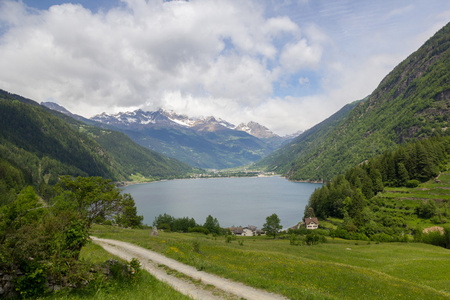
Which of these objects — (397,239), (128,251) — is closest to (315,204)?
(397,239)

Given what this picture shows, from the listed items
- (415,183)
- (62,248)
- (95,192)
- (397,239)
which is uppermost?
(415,183)

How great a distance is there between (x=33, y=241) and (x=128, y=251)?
21.5 meters

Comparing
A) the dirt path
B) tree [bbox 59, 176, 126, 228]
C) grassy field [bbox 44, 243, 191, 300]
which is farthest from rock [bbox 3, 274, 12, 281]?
tree [bbox 59, 176, 126, 228]

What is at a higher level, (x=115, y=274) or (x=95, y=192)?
(x=95, y=192)

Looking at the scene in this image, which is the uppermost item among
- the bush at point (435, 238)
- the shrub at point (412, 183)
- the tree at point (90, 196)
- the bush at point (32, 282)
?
the shrub at point (412, 183)

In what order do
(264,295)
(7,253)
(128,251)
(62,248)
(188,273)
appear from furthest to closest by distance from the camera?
(128,251), (188,273), (264,295), (62,248), (7,253)

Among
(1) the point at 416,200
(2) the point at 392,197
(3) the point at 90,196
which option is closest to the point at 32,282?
(3) the point at 90,196

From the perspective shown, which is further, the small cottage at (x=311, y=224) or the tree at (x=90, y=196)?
the small cottage at (x=311, y=224)

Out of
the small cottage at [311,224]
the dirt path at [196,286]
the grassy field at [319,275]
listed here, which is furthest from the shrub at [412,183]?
the dirt path at [196,286]

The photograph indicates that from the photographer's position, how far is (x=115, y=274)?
16.0 meters

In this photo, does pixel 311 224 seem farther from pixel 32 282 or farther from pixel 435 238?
pixel 32 282

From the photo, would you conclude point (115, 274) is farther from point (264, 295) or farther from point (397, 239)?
point (397, 239)

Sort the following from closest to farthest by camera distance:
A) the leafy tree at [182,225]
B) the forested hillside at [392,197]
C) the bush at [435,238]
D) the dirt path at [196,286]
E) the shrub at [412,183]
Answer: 1. the dirt path at [196,286]
2. the bush at [435,238]
3. the forested hillside at [392,197]
4. the leafy tree at [182,225]
5. the shrub at [412,183]

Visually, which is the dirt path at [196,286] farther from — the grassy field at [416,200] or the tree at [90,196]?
the grassy field at [416,200]
